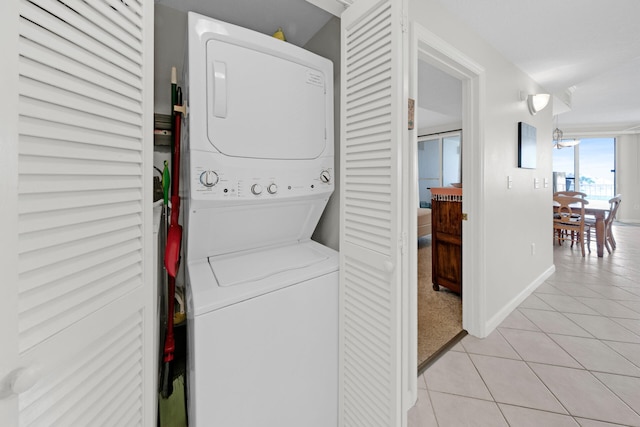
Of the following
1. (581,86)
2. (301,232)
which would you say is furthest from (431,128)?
(301,232)

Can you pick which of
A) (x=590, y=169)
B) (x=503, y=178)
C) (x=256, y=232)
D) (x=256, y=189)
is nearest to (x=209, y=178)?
(x=256, y=189)

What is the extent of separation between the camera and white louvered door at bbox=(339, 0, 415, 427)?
1.07 m

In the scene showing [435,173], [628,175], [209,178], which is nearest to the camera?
[209,178]

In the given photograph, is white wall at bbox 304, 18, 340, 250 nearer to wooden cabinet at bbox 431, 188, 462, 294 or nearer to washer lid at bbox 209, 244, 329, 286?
washer lid at bbox 209, 244, 329, 286

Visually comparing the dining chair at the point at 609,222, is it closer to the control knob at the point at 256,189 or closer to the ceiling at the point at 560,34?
the ceiling at the point at 560,34

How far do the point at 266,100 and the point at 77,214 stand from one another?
833 millimetres

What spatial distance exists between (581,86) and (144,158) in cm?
525

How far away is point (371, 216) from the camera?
118 cm

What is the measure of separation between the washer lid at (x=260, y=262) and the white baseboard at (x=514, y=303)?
1.77 metres

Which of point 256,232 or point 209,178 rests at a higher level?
point 209,178

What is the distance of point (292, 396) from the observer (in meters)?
1.15

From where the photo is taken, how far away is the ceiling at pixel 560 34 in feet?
5.85

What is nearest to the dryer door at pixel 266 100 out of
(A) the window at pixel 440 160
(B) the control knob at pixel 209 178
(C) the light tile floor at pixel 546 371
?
(B) the control knob at pixel 209 178

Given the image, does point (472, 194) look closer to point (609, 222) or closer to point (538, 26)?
point (538, 26)
